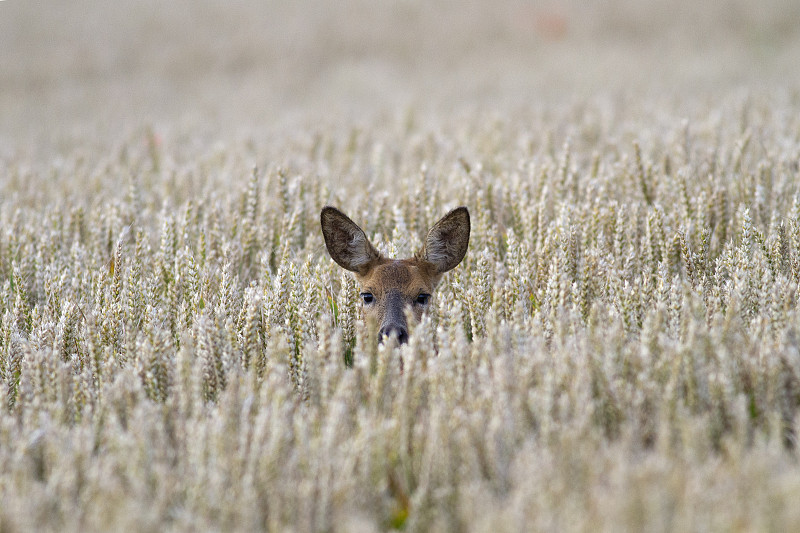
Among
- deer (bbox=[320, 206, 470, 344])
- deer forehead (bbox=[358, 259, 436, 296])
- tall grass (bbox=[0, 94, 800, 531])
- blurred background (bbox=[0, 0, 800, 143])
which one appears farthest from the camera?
blurred background (bbox=[0, 0, 800, 143])

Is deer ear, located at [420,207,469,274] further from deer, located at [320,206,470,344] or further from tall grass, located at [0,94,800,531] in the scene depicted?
tall grass, located at [0,94,800,531]

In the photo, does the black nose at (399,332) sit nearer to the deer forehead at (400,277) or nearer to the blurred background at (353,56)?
the deer forehead at (400,277)

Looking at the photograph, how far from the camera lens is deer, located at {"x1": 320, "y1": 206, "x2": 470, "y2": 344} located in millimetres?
5199

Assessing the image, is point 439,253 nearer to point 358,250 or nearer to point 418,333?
point 358,250

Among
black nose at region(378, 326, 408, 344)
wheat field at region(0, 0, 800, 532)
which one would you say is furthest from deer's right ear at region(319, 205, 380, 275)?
black nose at region(378, 326, 408, 344)

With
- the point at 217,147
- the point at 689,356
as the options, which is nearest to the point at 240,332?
the point at 689,356

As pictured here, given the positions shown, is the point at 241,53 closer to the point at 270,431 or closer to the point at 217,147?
the point at 217,147

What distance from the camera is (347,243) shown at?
17.9 feet

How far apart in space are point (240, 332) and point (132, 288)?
957 mm

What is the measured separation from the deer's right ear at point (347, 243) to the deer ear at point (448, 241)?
0.38 meters

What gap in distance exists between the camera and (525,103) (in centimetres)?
1327

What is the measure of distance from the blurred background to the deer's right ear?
823 cm

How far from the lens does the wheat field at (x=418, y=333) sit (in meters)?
Answer: 2.71

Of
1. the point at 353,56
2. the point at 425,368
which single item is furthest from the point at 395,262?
the point at 353,56
